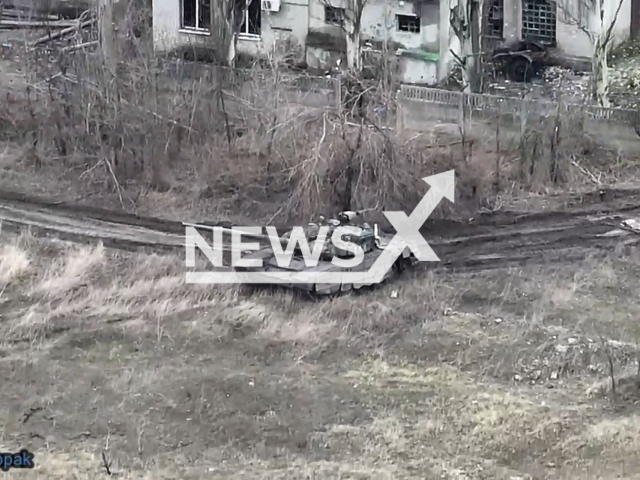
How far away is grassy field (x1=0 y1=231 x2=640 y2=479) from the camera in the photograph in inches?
409

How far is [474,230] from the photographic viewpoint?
53.9ft

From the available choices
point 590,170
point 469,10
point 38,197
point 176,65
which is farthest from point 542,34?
point 38,197

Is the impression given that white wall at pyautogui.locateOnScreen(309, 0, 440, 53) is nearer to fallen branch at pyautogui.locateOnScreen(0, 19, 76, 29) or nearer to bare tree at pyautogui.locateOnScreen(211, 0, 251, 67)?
bare tree at pyautogui.locateOnScreen(211, 0, 251, 67)

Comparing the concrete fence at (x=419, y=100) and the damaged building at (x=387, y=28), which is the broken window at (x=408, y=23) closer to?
the damaged building at (x=387, y=28)

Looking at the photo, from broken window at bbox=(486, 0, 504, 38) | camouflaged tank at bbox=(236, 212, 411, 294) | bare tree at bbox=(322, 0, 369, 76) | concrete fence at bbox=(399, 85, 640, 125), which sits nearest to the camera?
camouflaged tank at bbox=(236, 212, 411, 294)

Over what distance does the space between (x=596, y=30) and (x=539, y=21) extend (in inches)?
108

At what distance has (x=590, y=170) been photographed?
1831 cm

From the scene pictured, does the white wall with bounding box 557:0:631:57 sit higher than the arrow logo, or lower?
higher

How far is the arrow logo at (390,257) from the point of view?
1381 cm

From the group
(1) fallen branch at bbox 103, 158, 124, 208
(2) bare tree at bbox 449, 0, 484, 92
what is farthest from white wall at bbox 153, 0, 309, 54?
(1) fallen branch at bbox 103, 158, 124, 208

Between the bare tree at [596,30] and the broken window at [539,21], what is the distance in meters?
0.94

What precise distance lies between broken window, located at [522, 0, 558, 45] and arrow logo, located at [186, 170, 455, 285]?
375 inches

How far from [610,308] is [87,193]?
388 inches

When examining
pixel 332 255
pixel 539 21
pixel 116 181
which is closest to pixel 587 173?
pixel 332 255
